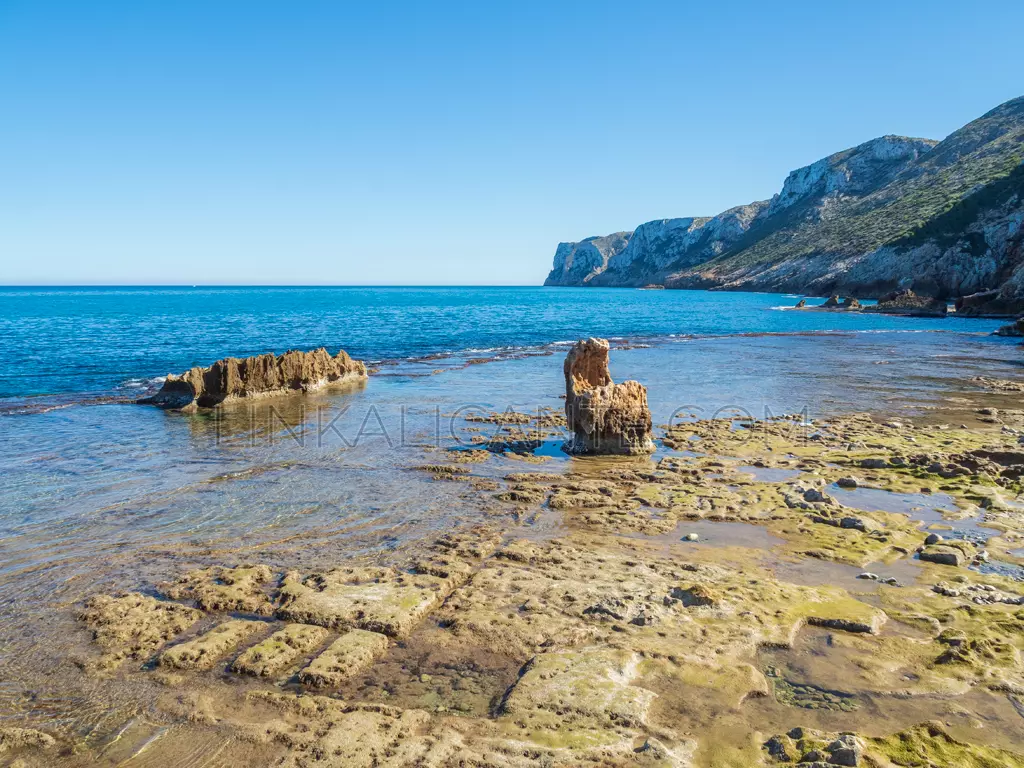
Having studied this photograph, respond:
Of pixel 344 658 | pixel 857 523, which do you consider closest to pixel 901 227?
pixel 857 523

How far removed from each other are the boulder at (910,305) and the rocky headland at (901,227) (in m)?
2.57

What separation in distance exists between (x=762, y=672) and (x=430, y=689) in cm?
335

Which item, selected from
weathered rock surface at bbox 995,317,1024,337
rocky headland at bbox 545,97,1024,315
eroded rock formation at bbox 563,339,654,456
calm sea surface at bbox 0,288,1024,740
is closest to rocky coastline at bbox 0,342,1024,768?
calm sea surface at bbox 0,288,1024,740

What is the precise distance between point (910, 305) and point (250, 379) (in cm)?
7825

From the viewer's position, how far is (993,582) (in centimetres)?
820

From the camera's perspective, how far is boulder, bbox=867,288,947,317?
7105 centimetres

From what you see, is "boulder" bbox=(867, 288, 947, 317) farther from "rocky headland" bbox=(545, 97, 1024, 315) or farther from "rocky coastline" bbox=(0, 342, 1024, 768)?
"rocky coastline" bbox=(0, 342, 1024, 768)

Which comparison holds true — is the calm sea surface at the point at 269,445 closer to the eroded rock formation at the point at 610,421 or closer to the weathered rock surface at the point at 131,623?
the weathered rock surface at the point at 131,623

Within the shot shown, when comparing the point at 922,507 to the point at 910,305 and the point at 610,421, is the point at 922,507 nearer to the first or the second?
the point at 610,421

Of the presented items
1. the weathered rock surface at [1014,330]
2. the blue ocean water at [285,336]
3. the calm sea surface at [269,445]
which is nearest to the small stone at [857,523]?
the calm sea surface at [269,445]

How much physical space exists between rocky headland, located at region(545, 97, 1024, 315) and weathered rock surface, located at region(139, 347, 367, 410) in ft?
225

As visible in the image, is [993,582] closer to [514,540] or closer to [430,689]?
[514,540]

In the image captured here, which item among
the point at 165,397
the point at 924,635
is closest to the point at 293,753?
the point at 924,635

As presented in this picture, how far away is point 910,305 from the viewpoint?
7631 cm
